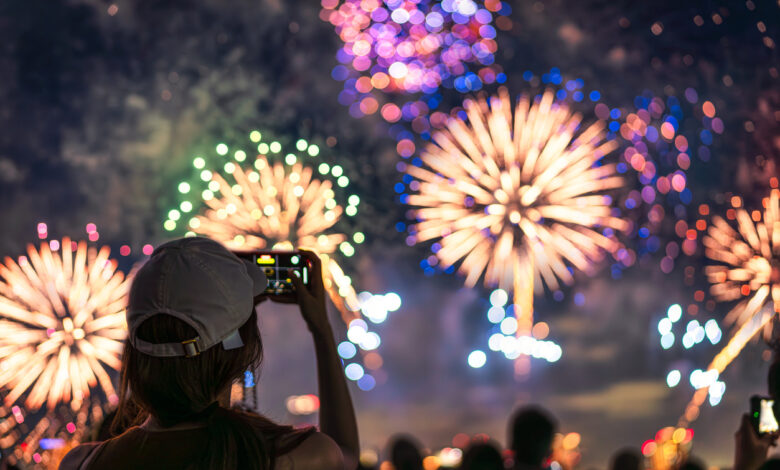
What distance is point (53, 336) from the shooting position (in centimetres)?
1705

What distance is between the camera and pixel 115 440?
193cm

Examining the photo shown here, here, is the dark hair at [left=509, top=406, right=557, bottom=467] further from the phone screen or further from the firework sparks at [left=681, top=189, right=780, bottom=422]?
the firework sparks at [left=681, top=189, right=780, bottom=422]

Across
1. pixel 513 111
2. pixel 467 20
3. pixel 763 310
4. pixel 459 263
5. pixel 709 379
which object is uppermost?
pixel 467 20

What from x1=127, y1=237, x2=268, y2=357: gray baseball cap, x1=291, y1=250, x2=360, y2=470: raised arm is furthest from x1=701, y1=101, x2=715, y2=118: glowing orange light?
x1=127, y1=237, x2=268, y2=357: gray baseball cap

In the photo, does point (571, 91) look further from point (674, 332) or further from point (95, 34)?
point (95, 34)

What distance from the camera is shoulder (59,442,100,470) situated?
1938 mm

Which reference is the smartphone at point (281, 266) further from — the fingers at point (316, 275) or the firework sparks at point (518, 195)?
the firework sparks at point (518, 195)

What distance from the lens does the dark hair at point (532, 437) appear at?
4.17 m

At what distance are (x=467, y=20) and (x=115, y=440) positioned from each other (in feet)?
72.3

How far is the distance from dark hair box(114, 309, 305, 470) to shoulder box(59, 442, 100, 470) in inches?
7.7

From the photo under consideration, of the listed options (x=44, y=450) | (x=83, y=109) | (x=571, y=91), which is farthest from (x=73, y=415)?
(x=571, y=91)

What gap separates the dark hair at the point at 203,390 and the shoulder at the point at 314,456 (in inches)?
0.8

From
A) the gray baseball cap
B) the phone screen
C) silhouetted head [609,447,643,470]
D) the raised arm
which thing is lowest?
silhouetted head [609,447,643,470]

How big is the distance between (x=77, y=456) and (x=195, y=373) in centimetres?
38
